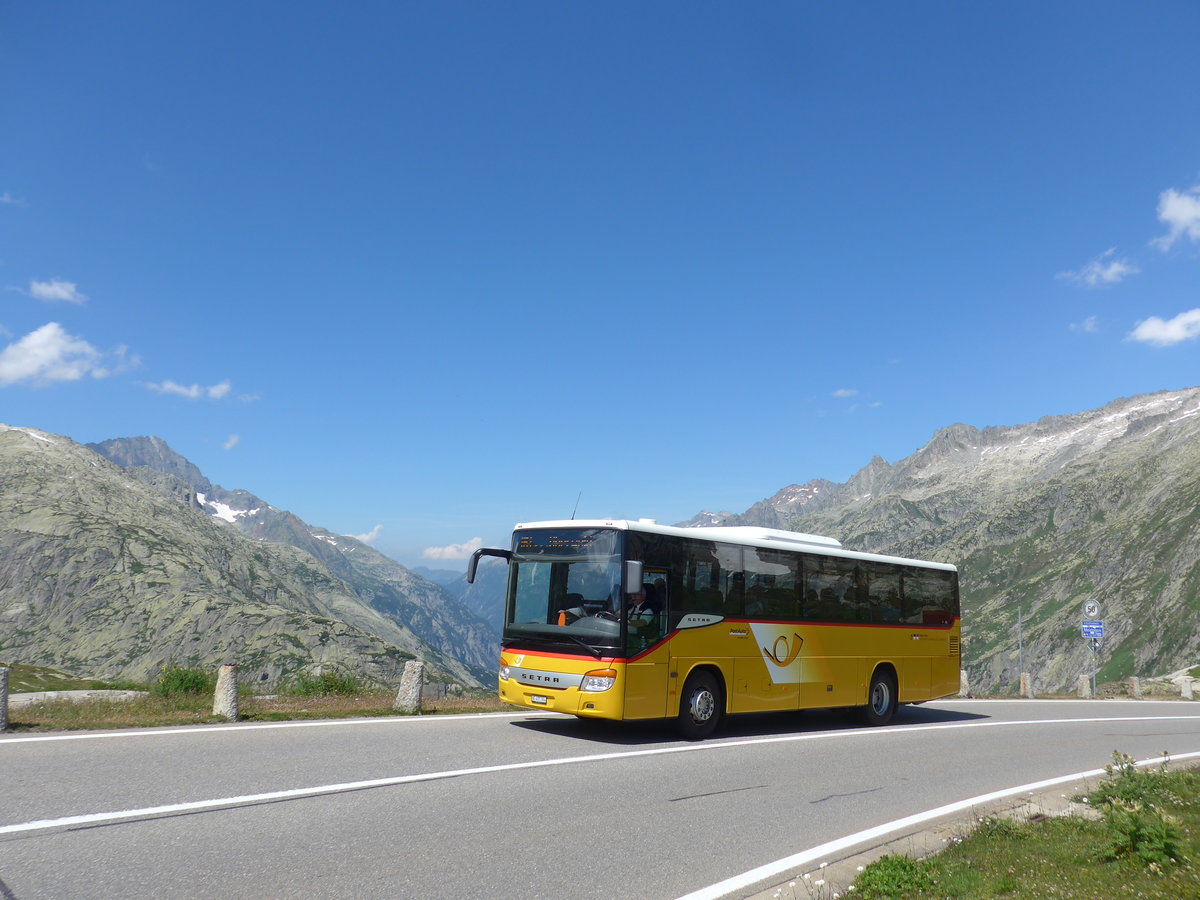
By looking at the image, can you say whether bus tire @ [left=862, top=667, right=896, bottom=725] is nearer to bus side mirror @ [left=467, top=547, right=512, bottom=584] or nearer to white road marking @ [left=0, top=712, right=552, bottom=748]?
white road marking @ [left=0, top=712, right=552, bottom=748]

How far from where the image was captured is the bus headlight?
42.3 ft

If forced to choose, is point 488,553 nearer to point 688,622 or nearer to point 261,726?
point 688,622

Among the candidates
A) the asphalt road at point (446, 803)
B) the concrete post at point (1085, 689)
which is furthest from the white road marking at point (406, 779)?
the concrete post at point (1085, 689)

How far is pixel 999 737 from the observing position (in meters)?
17.2

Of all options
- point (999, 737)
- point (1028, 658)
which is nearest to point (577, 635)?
point (999, 737)

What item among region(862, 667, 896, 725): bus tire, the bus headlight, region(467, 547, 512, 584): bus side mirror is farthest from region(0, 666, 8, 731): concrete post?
region(862, 667, 896, 725): bus tire

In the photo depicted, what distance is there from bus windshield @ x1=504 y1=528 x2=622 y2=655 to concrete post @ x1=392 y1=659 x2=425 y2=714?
3.01 m

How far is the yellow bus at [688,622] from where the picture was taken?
13258 millimetres

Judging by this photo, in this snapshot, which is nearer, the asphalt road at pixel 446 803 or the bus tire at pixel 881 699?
the asphalt road at pixel 446 803

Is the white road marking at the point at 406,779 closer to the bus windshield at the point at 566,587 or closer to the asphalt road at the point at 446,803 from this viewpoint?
the asphalt road at the point at 446,803

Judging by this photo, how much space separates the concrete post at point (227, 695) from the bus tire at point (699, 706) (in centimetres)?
762

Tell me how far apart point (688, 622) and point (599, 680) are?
205cm

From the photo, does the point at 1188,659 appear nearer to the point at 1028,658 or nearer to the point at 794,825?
the point at 1028,658

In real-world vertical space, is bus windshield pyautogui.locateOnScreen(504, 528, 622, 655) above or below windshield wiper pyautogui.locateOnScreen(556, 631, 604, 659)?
above
